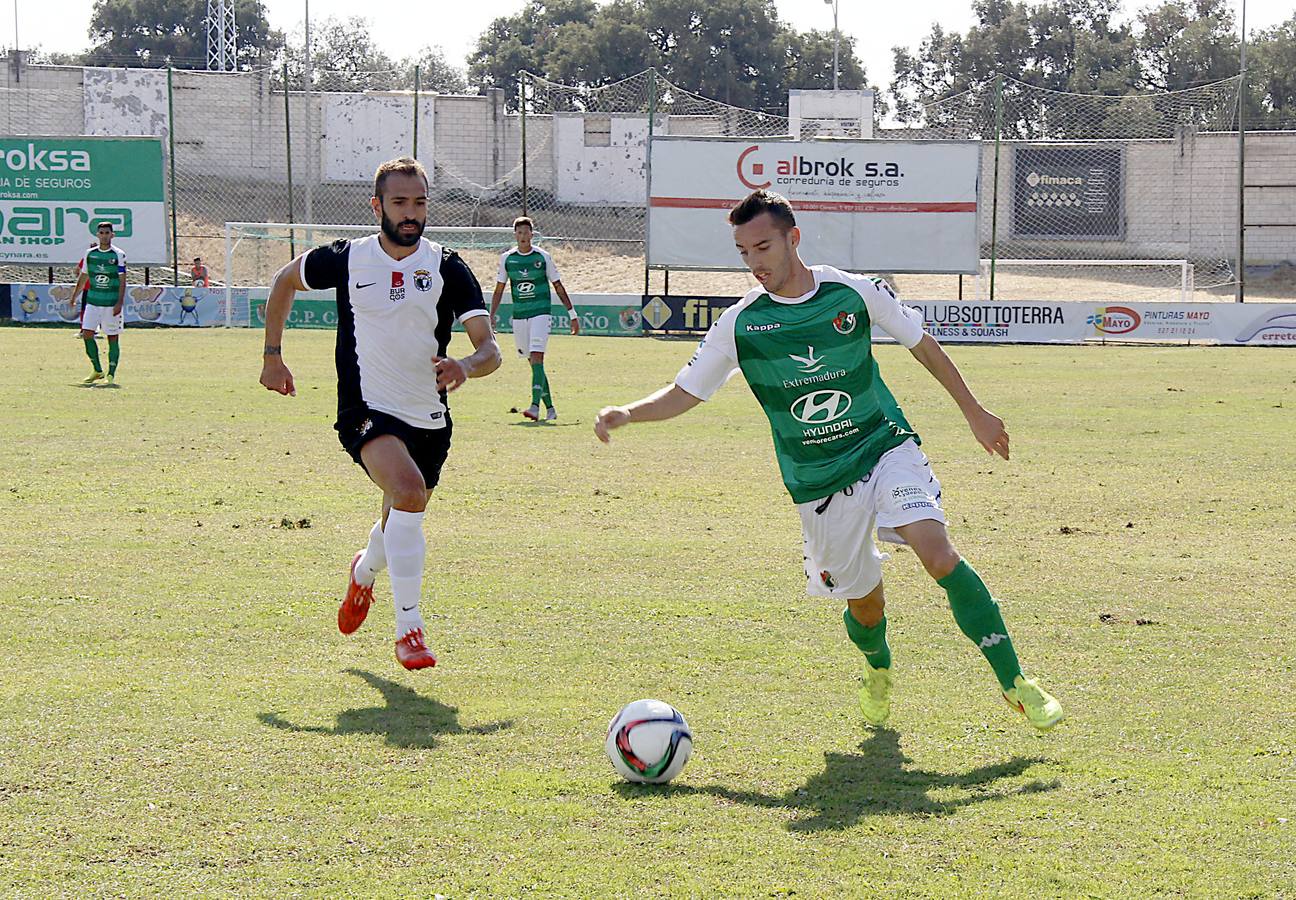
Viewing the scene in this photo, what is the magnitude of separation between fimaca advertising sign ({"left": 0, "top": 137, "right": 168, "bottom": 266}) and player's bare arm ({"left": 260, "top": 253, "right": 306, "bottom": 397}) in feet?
105

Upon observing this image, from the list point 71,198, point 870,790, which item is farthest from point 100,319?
point 71,198

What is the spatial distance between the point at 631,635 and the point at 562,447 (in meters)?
7.33

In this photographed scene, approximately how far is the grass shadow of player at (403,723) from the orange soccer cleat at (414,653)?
22 centimetres

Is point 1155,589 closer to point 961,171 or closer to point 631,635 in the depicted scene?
point 631,635

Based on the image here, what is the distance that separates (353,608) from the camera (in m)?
6.77

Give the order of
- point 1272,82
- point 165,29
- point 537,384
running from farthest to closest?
point 165,29
point 1272,82
point 537,384

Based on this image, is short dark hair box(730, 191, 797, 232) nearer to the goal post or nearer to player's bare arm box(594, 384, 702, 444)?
player's bare arm box(594, 384, 702, 444)

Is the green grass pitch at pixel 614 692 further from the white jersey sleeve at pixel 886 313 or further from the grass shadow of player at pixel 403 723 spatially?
the white jersey sleeve at pixel 886 313

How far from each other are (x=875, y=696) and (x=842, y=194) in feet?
105

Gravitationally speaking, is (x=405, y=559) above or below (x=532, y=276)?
below

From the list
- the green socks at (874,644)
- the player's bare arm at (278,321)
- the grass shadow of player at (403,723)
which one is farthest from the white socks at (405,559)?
the green socks at (874,644)

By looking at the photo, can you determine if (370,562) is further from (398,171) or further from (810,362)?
(810,362)

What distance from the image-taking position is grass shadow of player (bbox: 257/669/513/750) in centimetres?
535

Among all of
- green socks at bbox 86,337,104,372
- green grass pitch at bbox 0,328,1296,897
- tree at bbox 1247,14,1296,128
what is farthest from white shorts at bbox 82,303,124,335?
tree at bbox 1247,14,1296,128
